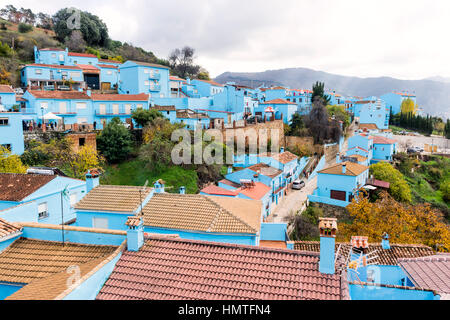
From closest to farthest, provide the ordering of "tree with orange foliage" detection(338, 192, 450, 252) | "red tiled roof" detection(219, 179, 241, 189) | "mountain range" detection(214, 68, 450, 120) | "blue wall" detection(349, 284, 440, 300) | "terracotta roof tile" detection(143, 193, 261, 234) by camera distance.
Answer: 1. "blue wall" detection(349, 284, 440, 300)
2. "terracotta roof tile" detection(143, 193, 261, 234)
3. "tree with orange foliage" detection(338, 192, 450, 252)
4. "red tiled roof" detection(219, 179, 241, 189)
5. "mountain range" detection(214, 68, 450, 120)

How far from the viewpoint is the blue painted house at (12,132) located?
20844 millimetres

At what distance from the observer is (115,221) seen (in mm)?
11742

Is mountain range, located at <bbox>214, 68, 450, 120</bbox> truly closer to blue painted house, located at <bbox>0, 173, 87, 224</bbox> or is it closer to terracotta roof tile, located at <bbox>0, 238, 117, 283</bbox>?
blue painted house, located at <bbox>0, 173, 87, 224</bbox>

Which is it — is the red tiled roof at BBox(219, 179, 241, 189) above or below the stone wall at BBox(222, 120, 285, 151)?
below

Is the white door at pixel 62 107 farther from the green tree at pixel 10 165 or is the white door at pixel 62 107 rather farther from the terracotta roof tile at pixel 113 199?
the terracotta roof tile at pixel 113 199

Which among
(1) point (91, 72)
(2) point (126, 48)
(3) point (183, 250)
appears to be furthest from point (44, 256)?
(2) point (126, 48)

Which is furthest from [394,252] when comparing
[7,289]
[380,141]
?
[380,141]

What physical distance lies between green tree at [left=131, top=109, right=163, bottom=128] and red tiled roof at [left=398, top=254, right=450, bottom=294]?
23.3m

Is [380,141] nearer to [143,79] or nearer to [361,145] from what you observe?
[361,145]

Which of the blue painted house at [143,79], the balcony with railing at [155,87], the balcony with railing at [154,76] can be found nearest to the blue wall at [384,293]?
the blue painted house at [143,79]

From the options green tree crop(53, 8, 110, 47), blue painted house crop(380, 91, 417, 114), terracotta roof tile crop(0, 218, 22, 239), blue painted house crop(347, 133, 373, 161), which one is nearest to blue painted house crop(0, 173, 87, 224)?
terracotta roof tile crop(0, 218, 22, 239)

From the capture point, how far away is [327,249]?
5.96 m

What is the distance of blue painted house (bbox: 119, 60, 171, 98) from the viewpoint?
35969mm

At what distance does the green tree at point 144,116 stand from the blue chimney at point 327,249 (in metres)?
23.2
